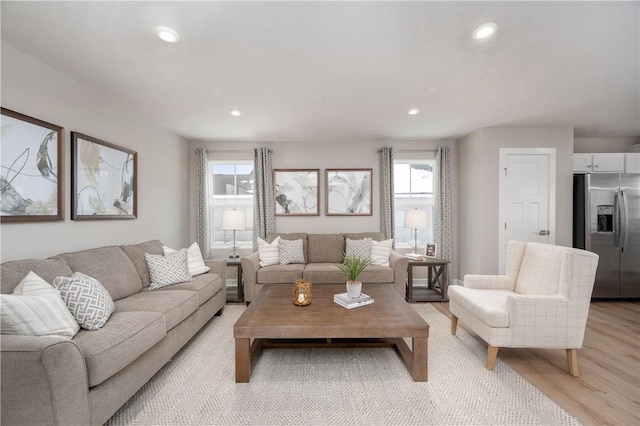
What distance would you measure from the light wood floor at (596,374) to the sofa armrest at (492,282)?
0.57 meters

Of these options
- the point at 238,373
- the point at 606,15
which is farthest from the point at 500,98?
the point at 238,373

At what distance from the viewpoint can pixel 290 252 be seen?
4.03 metres

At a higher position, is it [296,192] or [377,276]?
[296,192]

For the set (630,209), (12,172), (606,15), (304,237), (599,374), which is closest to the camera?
(606,15)

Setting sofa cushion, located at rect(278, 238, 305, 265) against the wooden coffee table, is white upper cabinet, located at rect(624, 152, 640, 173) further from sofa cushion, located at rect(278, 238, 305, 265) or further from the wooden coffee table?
sofa cushion, located at rect(278, 238, 305, 265)

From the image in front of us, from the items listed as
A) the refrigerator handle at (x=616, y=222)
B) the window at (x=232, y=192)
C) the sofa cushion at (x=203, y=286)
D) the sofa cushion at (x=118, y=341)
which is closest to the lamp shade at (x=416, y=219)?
the refrigerator handle at (x=616, y=222)

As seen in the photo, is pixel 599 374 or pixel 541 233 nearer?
pixel 599 374

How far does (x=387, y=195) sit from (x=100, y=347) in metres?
3.93

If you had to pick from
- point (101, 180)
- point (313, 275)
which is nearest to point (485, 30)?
point (313, 275)

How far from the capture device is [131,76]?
2408 millimetres

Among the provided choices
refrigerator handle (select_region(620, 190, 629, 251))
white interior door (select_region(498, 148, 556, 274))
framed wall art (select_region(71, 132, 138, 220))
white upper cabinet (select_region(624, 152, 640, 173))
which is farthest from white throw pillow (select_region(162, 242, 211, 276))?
white upper cabinet (select_region(624, 152, 640, 173))

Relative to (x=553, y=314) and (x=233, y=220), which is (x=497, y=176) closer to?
(x=553, y=314)

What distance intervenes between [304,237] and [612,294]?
4.47 meters

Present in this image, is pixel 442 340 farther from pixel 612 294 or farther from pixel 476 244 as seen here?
pixel 612 294
